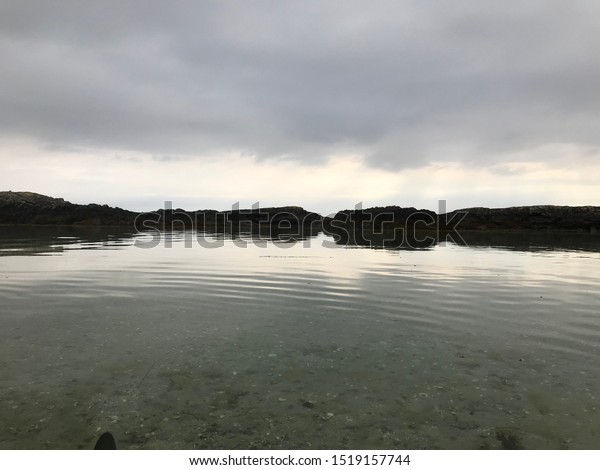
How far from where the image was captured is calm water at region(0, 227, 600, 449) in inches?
231

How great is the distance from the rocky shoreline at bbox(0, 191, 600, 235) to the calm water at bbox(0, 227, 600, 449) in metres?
85.9

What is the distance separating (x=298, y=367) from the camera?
8367mm

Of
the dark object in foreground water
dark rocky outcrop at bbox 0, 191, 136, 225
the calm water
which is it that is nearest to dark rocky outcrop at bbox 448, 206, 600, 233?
the calm water

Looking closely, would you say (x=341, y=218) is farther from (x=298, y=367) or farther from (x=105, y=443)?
(x=105, y=443)

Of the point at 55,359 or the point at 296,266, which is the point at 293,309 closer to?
the point at 55,359

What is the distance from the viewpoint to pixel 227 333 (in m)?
10.7

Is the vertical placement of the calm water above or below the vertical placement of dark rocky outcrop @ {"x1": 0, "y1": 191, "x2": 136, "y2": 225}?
below

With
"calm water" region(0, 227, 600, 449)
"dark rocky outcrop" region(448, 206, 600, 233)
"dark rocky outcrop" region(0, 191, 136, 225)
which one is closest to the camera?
"calm water" region(0, 227, 600, 449)

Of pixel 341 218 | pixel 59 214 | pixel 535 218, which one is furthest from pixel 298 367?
pixel 341 218

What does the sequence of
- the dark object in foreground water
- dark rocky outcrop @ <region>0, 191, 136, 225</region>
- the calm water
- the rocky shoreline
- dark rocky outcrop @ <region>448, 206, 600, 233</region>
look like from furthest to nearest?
dark rocky outcrop @ <region>0, 191, 136, 225</region> < the rocky shoreline < dark rocky outcrop @ <region>448, 206, 600, 233</region> < the calm water < the dark object in foreground water

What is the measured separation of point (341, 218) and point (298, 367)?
520ft

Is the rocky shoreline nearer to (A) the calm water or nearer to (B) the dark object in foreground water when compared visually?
(A) the calm water

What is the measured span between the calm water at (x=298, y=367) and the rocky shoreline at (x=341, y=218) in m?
85.9

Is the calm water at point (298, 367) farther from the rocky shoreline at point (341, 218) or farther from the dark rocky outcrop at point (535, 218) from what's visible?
the dark rocky outcrop at point (535, 218)
